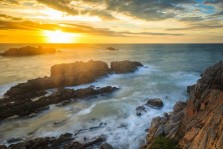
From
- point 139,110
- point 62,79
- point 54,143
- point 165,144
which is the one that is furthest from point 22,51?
point 165,144

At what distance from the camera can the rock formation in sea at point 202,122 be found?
16.8 m

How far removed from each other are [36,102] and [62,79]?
54.1ft

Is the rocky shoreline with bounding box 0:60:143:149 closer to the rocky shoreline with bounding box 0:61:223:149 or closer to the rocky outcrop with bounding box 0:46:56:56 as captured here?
the rocky shoreline with bounding box 0:61:223:149

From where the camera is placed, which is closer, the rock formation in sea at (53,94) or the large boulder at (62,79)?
the rock formation in sea at (53,94)

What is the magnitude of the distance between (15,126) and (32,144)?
353 inches

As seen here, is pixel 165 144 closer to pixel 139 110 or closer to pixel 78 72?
pixel 139 110

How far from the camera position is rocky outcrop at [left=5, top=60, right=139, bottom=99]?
50188 millimetres

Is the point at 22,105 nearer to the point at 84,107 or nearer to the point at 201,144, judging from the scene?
the point at 84,107

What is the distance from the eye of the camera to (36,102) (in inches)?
1706

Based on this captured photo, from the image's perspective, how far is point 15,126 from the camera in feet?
112

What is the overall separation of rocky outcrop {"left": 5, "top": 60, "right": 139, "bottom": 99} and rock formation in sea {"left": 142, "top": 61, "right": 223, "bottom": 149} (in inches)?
1394

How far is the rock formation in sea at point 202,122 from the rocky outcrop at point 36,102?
24665 millimetres

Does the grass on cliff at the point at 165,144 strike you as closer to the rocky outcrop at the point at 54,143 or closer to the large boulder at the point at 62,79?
the rocky outcrop at the point at 54,143

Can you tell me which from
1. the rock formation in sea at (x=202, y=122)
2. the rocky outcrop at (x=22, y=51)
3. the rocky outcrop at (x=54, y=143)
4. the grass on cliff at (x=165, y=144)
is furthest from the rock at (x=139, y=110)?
the rocky outcrop at (x=22, y=51)
